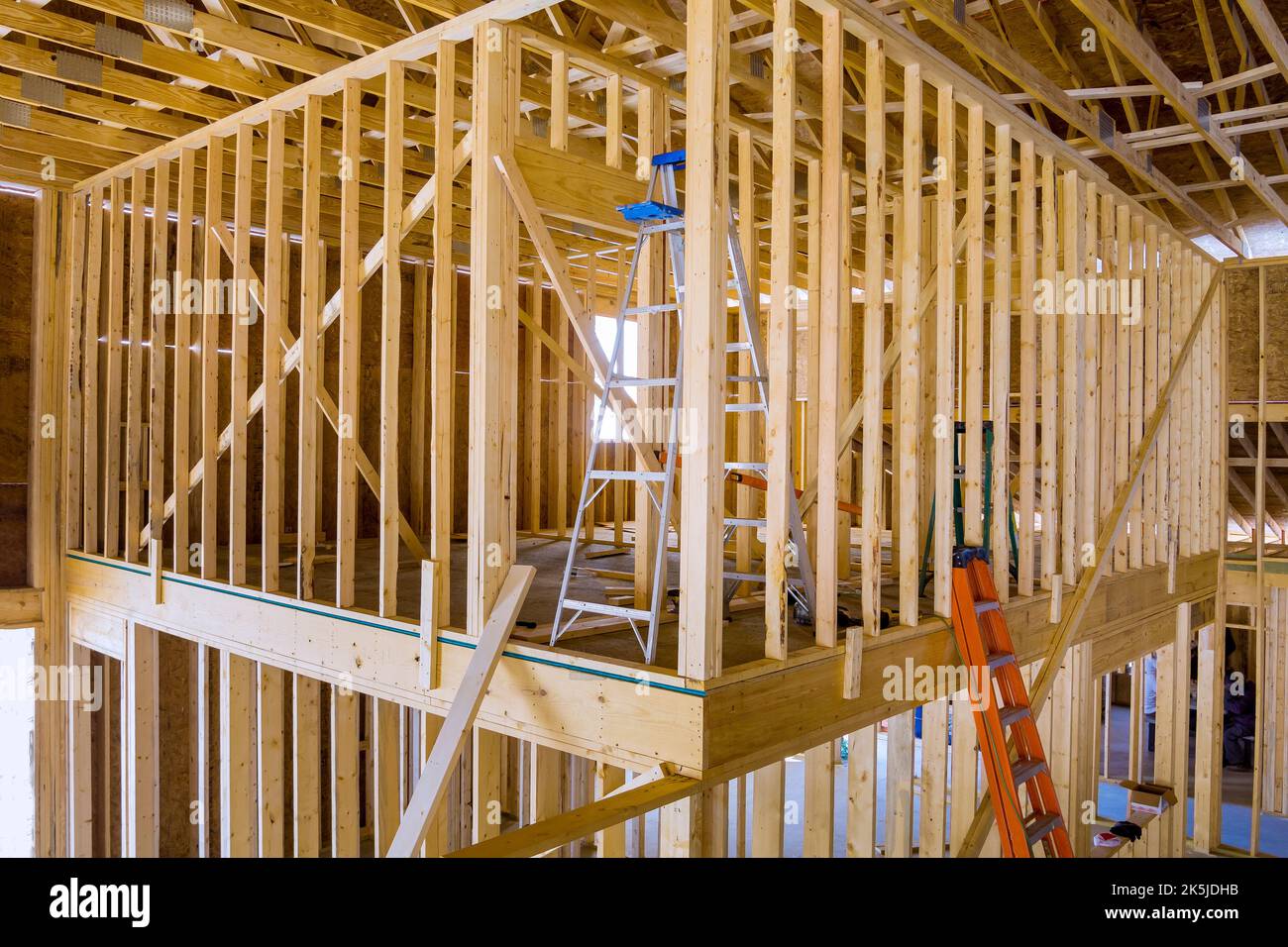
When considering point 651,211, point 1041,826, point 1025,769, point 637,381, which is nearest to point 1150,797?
point 1041,826

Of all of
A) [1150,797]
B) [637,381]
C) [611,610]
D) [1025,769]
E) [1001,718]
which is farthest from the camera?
[1150,797]

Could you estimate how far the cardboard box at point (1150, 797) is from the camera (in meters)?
7.37

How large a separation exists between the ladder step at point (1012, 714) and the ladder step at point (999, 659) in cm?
21

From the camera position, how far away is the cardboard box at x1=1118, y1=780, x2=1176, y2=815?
7371 millimetres

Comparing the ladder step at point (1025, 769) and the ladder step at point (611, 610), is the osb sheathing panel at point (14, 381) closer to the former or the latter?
the ladder step at point (611, 610)

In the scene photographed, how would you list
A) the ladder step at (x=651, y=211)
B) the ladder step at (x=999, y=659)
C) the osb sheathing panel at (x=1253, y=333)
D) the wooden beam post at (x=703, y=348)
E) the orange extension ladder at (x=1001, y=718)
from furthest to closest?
1. the osb sheathing panel at (x=1253, y=333)
2. the ladder step at (x=999, y=659)
3. the orange extension ladder at (x=1001, y=718)
4. the ladder step at (x=651, y=211)
5. the wooden beam post at (x=703, y=348)

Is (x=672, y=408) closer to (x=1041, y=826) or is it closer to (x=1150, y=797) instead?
(x=1041, y=826)

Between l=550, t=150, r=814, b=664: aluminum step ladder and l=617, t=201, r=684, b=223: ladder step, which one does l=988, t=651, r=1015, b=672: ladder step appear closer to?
l=550, t=150, r=814, b=664: aluminum step ladder

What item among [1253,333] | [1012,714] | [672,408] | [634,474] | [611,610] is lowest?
[1012,714]

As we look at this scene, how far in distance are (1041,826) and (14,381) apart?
307 inches

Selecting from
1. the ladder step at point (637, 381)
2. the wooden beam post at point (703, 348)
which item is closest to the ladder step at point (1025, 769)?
the wooden beam post at point (703, 348)

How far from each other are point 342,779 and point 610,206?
10.9 feet

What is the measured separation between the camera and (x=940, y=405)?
481 cm

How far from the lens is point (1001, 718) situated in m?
4.51
